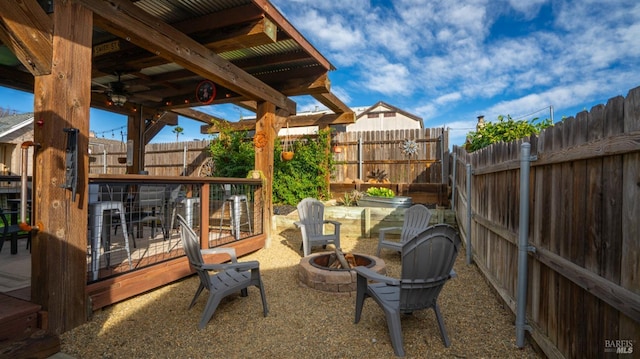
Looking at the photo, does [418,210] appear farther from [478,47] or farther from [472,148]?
[478,47]

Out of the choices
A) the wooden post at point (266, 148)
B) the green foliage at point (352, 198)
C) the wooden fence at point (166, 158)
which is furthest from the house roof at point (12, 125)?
the green foliage at point (352, 198)

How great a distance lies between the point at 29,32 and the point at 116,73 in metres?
2.96

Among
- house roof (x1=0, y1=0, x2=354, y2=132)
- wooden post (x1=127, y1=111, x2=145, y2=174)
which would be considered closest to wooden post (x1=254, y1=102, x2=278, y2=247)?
house roof (x1=0, y1=0, x2=354, y2=132)

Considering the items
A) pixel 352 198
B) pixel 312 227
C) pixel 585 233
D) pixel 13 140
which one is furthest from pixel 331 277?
pixel 13 140

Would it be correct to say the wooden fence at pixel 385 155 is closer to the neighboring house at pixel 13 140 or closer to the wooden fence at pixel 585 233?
the wooden fence at pixel 585 233

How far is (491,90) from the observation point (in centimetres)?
1912

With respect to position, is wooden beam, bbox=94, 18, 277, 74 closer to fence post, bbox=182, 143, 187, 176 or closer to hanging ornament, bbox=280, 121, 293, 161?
hanging ornament, bbox=280, 121, 293, 161

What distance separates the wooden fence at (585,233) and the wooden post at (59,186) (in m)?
3.35

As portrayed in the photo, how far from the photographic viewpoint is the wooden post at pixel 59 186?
231cm

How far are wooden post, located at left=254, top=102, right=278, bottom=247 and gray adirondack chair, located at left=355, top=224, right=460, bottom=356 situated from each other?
3370mm

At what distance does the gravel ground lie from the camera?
222cm

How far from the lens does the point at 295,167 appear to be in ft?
28.2

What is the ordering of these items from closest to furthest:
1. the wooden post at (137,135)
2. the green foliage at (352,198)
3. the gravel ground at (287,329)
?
the gravel ground at (287,329) → the wooden post at (137,135) → the green foliage at (352,198)

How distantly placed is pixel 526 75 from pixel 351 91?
33.6 feet
